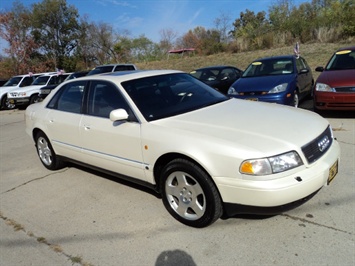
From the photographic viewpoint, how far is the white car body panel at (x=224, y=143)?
262 centimetres

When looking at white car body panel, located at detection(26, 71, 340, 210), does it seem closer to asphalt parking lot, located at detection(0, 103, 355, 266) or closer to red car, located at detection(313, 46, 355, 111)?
asphalt parking lot, located at detection(0, 103, 355, 266)

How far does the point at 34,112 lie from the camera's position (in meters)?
5.16

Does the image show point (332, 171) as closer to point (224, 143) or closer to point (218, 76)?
point (224, 143)

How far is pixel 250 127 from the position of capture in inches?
118

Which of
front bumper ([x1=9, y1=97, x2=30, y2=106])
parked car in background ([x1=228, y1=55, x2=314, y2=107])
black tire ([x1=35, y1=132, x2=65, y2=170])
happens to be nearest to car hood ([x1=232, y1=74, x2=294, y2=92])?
parked car in background ([x1=228, y1=55, x2=314, y2=107])

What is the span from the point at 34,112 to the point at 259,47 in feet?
67.3

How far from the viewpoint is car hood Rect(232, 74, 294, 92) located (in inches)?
282

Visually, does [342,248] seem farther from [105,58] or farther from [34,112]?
[105,58]

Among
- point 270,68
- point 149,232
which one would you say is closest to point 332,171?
point 149,232

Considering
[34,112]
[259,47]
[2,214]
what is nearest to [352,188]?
[2,214]

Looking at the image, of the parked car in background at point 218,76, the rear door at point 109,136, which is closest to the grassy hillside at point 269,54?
the parked car in background at point 218,76

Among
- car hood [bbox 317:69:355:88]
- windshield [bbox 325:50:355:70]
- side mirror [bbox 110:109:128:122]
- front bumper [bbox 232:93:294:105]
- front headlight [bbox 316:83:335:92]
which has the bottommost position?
front bumper [bbox 232:93:294:105]

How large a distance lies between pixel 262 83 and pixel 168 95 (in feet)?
13.6

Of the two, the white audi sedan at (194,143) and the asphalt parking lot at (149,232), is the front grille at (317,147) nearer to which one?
the white audi sedan at (194,143)
